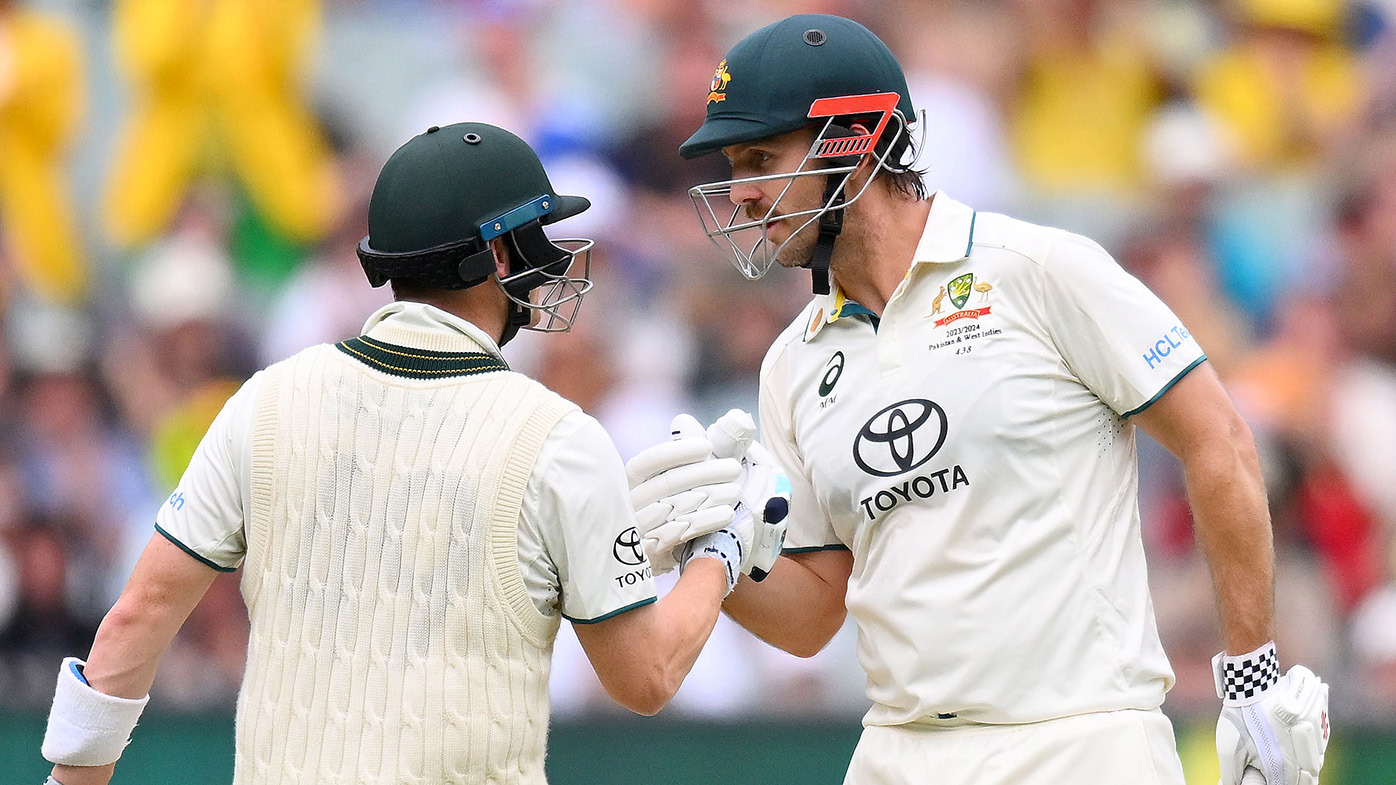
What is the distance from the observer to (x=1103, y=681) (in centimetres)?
334

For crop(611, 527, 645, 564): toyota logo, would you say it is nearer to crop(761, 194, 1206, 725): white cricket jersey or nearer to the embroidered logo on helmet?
crop(761, 194, 1206, 725): white cricket jersey

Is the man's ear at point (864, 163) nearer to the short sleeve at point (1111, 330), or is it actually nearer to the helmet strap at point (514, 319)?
the short sleeve at point (1111, 330)

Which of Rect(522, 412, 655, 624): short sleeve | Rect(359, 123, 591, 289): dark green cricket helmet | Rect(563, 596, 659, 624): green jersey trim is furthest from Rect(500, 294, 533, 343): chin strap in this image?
Rect(563, 596, 659, 624): green jersey trim

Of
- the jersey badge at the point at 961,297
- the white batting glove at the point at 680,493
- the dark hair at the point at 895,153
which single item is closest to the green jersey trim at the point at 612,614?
the white batting glove at the point at 680,493

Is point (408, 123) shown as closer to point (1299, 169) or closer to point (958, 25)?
point (958, 25)

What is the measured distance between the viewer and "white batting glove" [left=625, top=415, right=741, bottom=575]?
3.33 m

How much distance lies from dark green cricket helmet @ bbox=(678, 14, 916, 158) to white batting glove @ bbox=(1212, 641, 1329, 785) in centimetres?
149

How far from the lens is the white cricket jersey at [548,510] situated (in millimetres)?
2895

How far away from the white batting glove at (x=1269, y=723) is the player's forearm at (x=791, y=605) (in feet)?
3.04

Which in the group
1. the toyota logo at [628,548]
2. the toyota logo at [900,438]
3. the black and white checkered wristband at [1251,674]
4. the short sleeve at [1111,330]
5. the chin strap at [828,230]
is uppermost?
the chin strap at [828,230]

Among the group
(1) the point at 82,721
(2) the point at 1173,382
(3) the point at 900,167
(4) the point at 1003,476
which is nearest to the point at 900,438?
(4) the point at 1003,476

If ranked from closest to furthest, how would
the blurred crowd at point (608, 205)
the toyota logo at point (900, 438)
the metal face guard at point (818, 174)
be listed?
the toyota logo at point (900, 438) < the metal face guard at point (818, 174) < the blurred crowd at point (608, 205)

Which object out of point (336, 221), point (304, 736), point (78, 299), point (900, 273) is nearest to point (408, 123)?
point (336, 221)

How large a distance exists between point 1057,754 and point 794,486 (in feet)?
3.00
